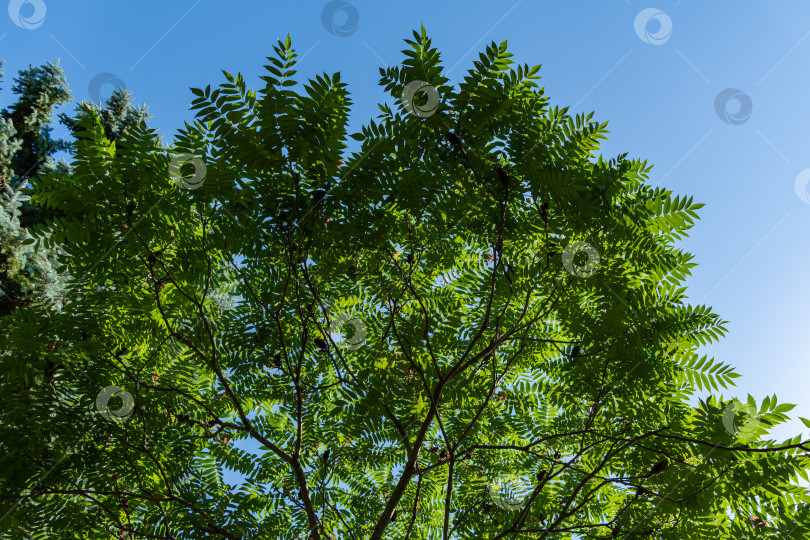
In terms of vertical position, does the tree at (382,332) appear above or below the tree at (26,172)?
below

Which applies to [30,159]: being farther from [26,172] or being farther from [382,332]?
[382,332]

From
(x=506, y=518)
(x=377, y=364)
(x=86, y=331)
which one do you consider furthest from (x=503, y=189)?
(x=86, y=331)

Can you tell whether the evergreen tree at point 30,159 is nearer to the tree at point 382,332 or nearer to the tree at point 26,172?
the tree at point 26,172

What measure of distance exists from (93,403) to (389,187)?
2.45 m

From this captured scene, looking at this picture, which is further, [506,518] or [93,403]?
[506,518]

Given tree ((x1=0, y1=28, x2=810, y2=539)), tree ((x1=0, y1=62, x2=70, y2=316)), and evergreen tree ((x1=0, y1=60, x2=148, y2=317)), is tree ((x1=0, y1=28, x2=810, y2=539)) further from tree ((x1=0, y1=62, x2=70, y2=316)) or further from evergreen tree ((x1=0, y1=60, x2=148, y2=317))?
evergreen tree ((x1=0, y1=60, x2=148, y2=317))

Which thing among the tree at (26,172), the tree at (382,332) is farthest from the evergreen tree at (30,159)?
the tree at (382,332)

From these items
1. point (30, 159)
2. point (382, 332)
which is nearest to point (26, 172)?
point (30, 159)

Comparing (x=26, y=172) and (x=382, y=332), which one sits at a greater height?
(x=26, y=172)

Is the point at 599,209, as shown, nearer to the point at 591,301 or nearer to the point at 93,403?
the point at 591,301

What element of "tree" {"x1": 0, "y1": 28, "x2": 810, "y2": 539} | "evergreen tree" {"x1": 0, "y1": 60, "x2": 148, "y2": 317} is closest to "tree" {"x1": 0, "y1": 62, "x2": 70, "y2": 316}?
"evergreen tree" {"x1": 0, "y1": 60, "x2": 148, "y2": 317}

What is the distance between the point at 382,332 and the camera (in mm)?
3467

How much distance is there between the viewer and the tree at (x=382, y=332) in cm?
250

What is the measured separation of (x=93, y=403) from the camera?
→ 3074 mm
